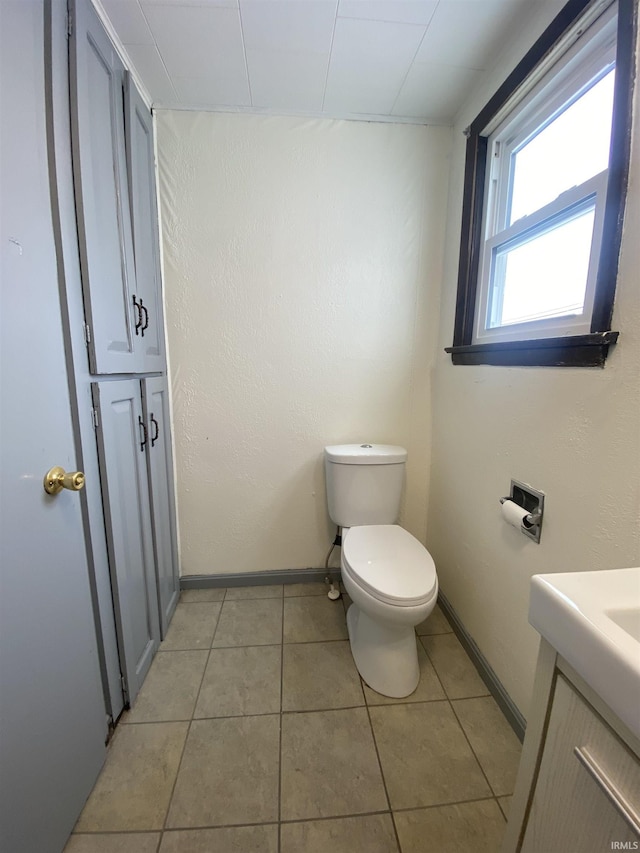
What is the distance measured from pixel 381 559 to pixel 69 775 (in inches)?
40.4

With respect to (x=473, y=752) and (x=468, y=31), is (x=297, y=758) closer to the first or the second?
(x=473, y=752)

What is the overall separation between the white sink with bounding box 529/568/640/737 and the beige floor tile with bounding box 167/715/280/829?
3.15ft

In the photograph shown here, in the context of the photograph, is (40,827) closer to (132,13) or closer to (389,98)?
(132,13)

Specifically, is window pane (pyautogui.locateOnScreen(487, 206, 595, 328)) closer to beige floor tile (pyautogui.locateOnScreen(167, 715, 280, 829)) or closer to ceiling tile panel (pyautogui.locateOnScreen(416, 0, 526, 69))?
ceiling tile panel (pyautogui.locateOnScreen(416, 0, 526, 69))

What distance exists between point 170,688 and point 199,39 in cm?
225

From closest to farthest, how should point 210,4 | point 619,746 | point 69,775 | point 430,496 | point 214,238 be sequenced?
point 619,746 → point 69,775 → point 210,4 → point 214,238 → point 430,496

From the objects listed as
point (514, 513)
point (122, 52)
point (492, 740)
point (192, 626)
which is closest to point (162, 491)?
point (192, 626)

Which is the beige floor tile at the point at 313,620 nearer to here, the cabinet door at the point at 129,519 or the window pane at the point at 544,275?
the cabinet door at the point at 129,519

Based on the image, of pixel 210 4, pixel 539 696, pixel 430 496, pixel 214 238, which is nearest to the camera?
pixel 539 696

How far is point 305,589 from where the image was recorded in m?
1.87

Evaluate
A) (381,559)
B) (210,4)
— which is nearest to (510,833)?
(381,559)

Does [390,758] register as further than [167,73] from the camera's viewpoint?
No

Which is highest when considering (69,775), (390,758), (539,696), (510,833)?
(539,696)

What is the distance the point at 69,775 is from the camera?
0.87 metres
